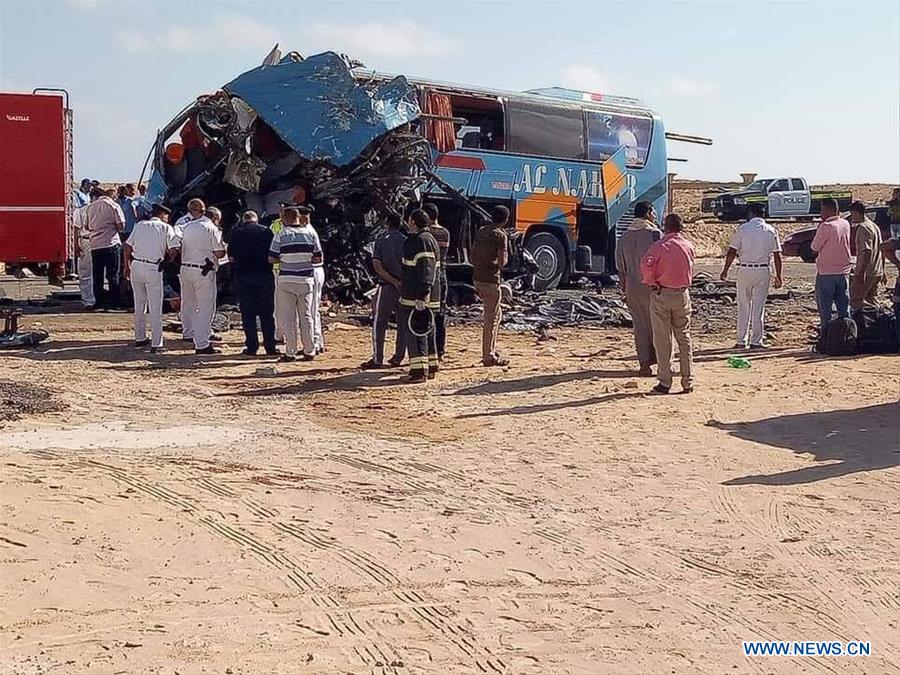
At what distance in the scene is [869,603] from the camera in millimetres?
5531

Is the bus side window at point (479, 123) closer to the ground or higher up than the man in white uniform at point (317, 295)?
higher up

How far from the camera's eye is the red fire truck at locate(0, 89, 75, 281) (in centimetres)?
1786

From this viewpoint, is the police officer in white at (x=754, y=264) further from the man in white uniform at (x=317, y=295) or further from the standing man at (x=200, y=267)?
the standing man at (x=200, y=267)

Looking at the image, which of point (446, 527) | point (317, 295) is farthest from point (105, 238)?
point (446, 527)

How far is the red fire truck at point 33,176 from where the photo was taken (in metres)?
17.9

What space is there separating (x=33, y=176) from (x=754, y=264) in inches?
429

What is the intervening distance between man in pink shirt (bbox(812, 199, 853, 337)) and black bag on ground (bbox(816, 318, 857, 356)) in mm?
181

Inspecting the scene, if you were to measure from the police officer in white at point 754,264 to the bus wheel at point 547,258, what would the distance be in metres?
6.70

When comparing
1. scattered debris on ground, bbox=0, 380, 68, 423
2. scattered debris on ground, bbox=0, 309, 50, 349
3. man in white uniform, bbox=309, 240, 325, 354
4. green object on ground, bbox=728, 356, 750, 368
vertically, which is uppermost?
man in white uniform, bbox=309, 240, 325, 354

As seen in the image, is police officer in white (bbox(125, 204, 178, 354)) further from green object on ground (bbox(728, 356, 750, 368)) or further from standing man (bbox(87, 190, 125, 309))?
green object on ground (bbox(728, 356, 750, 368))

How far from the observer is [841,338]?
13.5m

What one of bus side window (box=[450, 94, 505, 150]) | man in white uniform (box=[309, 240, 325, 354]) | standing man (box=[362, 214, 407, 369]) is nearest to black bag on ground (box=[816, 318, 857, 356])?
standing man (box=[362, 214, 407, 369])

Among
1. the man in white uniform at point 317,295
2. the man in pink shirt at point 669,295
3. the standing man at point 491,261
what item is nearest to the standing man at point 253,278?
the man in white uniform at point 317,295

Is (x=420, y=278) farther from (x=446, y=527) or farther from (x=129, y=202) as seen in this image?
(x=129, y=202)
